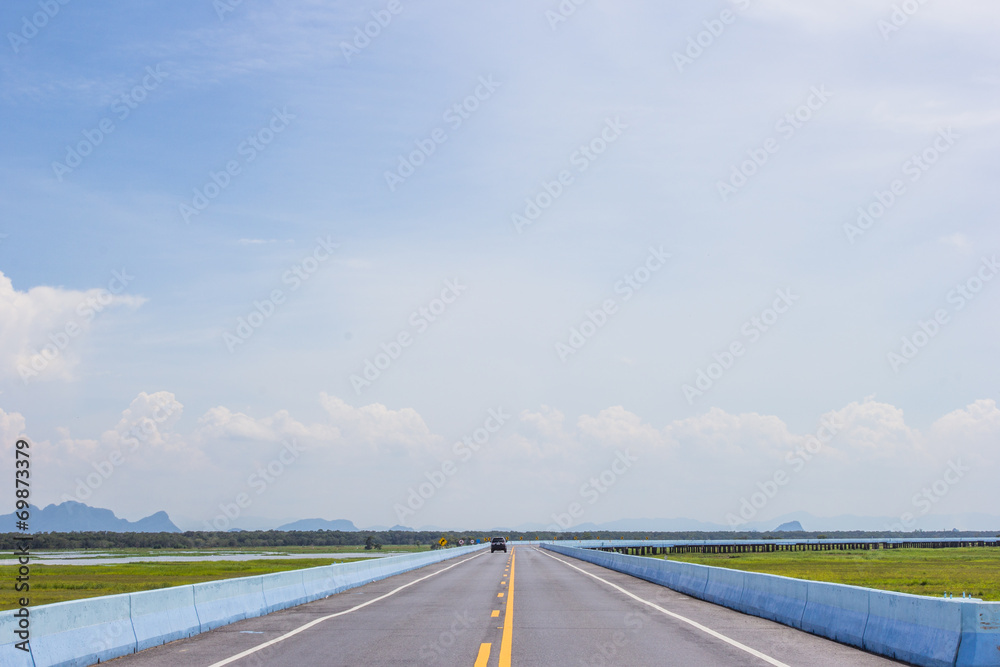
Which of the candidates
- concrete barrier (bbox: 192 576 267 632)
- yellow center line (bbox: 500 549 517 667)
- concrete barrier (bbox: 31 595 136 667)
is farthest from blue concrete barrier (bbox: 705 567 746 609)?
concrete barrier (bbox: 31 595 136 667)

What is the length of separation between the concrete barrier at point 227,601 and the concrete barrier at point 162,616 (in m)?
0.33

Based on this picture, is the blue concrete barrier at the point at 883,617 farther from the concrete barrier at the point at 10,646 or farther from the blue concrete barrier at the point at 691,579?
the concrete barrier at the point at 10,646

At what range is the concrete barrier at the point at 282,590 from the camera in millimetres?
20359

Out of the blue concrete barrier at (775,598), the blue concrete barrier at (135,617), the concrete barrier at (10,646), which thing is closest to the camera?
the concrete barrier at (10,646)

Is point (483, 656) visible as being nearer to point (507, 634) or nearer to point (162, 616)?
→ point (507, 634)

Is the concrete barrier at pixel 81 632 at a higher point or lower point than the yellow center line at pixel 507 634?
higher

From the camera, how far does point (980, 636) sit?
10477mm

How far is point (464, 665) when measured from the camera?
11.6 metres

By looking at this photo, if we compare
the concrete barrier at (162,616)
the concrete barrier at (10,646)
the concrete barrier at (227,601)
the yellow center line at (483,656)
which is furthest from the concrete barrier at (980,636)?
the concrete barrier at (227,601)

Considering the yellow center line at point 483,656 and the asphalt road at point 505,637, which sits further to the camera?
the asphalt road at point 505,637

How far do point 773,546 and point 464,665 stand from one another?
→ 133599 mm

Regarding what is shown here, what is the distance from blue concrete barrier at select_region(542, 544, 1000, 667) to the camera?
416 inches

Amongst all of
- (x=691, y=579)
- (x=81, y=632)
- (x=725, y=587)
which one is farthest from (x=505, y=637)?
(x=691, y=579)

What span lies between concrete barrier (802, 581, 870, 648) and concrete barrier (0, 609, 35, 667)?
37.9 ft
